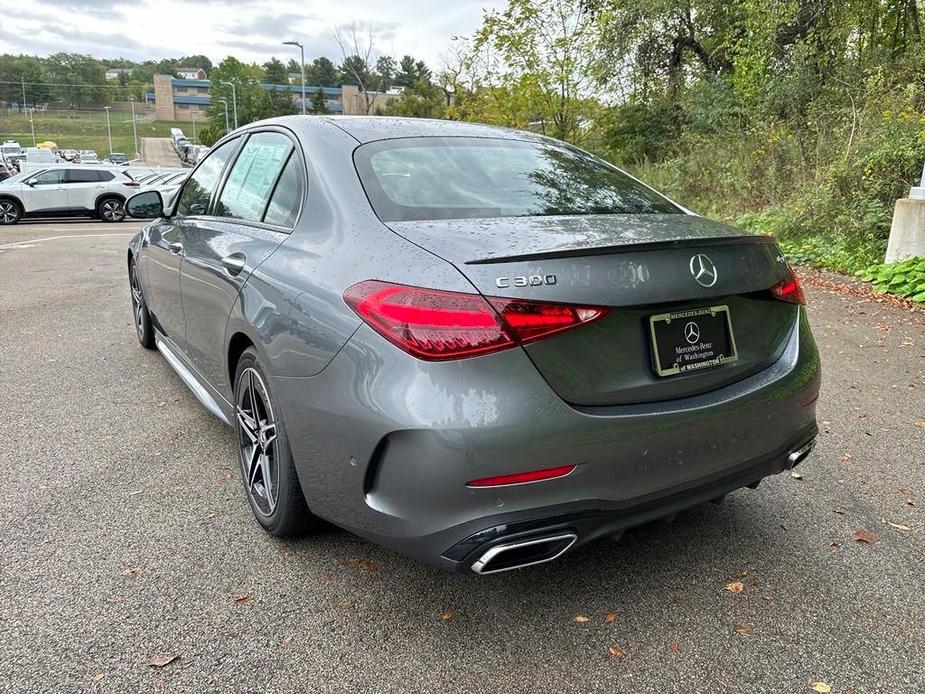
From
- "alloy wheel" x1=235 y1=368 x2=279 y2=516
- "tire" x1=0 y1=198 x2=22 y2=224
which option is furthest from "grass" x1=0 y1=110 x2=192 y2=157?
"alloy wheel" x1=235 y1=368 x2=279 y2=516

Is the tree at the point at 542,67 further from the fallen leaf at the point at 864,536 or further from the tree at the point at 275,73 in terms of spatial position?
the tree at the point at 275,73

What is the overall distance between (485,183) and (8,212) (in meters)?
20.6

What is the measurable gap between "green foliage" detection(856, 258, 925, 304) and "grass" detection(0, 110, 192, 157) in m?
91.7

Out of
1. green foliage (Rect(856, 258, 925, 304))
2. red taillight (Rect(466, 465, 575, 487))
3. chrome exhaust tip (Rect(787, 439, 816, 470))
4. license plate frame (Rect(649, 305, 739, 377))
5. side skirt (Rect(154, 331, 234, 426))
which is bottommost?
side skirt (Rect(154, 331, 234, 426))

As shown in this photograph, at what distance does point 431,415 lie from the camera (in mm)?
1888

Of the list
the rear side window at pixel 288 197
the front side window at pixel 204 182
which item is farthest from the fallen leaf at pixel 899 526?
the front side window at pixel 204 182

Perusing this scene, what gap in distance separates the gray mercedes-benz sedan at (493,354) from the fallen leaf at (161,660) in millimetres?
596

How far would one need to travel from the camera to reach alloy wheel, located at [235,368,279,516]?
105 inches

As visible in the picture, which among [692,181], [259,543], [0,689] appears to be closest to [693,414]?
[259,543]

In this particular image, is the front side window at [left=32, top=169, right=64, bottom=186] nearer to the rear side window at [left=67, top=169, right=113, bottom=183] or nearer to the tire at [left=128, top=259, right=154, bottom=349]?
the rear side window at [left=67, top=169, right=113, bottom=183]

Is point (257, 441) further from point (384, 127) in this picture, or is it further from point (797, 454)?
point (797, 454)

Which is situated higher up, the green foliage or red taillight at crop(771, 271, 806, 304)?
red taillight at crop(771, 271, 806, 304)

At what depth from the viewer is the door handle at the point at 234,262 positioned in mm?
2867

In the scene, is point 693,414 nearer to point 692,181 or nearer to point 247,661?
point 247,661
